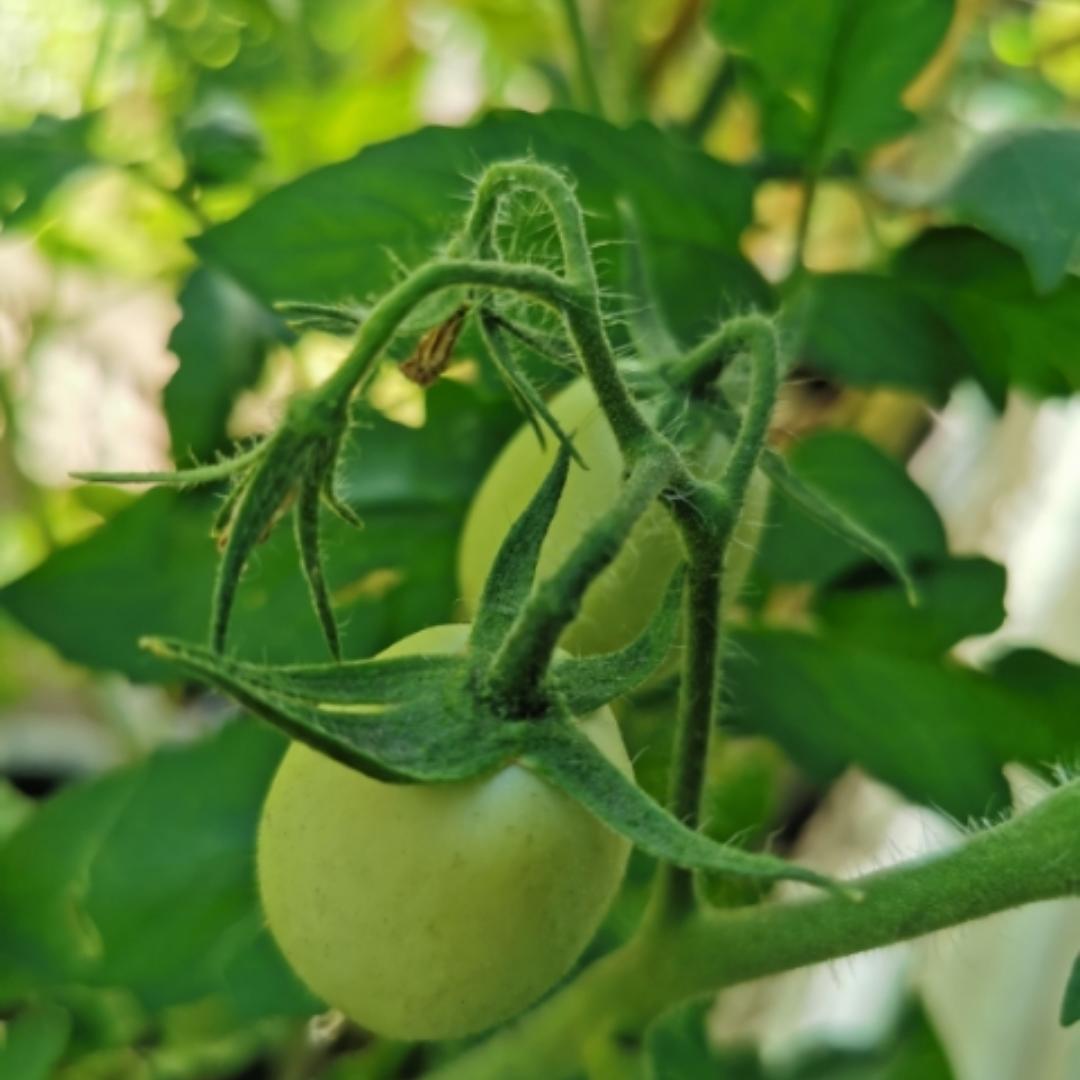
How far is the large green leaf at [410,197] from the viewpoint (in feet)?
1.34

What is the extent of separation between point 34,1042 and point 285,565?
0.24m

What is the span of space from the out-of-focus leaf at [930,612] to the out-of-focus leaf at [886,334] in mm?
71

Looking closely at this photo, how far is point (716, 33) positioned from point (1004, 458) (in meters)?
0.56

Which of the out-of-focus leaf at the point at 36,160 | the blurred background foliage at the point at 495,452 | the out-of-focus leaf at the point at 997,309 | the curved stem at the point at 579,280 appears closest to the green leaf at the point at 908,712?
the blurred background foliage at the point at 495,452

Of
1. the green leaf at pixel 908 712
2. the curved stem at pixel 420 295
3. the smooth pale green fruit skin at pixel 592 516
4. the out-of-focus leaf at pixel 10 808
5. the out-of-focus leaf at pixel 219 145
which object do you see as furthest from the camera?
the out-of-focus leaf at pixel 10 808

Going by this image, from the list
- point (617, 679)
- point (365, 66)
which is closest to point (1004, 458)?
point (365, 66)

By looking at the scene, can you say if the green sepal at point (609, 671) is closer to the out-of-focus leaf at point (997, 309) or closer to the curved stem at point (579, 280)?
the curved stem at point (579, 280)

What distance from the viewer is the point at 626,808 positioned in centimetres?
25

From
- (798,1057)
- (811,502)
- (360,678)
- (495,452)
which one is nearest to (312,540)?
(360,678)

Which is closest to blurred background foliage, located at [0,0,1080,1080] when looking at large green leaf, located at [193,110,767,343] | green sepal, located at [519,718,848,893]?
large green leaf, located at [193,110,767,343]

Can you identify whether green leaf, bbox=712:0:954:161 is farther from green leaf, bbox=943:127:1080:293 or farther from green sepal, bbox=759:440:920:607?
green sepal, bbox=759:440:920:607

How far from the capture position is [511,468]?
14.5 inches

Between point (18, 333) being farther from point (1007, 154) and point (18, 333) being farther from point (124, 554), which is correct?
point (1007, 154)

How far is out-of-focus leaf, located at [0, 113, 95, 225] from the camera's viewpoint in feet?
1.70
